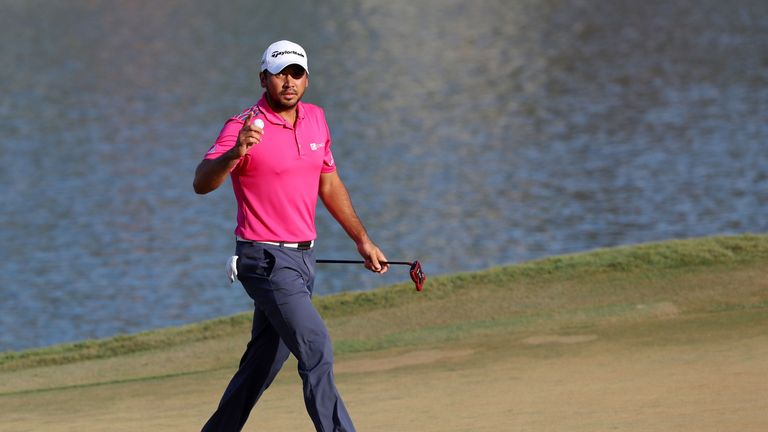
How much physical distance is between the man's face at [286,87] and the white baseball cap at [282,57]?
0.11 ft

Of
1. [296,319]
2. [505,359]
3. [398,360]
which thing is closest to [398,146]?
[398,360]

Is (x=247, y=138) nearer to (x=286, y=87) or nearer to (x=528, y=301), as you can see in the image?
(x=286, y=87)

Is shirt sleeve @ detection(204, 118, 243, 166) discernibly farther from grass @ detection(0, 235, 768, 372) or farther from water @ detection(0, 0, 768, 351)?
water @ detection(0, 0, 768, 351)

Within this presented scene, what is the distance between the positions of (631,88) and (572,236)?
1575 cm

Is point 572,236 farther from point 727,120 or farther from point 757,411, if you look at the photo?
point 757,411

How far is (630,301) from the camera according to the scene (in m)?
10.1

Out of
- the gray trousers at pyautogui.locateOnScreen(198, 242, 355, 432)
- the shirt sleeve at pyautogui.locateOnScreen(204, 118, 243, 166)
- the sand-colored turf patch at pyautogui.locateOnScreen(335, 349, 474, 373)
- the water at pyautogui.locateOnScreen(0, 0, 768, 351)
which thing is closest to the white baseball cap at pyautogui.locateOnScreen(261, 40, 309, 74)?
the shirt sleeve at pyautogui.locateOnScreen(204, 118, 243, 166)

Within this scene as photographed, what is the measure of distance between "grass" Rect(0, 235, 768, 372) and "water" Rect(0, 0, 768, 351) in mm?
5286

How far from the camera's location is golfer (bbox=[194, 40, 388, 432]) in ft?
19.3

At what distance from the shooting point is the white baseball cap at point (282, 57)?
5910 mm

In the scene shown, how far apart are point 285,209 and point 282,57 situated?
0.59 metres

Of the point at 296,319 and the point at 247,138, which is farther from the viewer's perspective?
the point at 296,319

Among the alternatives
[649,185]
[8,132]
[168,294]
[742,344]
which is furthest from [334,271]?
[8,132]

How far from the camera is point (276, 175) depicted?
5914 mm
